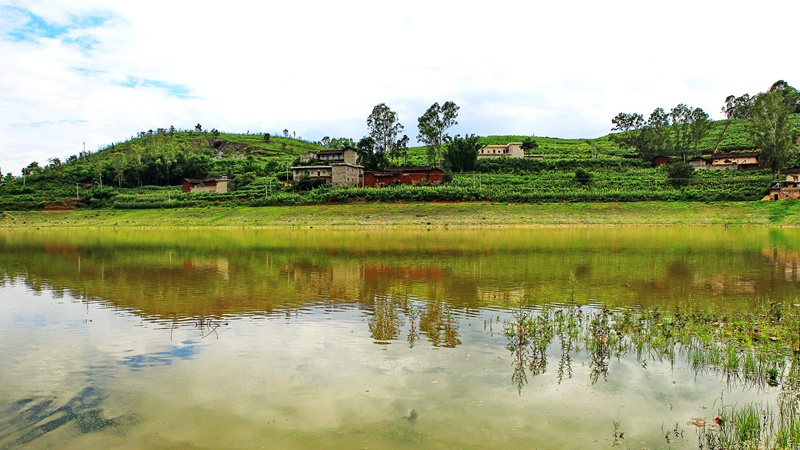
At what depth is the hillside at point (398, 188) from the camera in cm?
7150

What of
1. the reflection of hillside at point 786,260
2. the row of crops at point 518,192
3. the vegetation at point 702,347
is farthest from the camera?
the row of crops at point 518,192

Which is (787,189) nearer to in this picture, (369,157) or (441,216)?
(441,216)

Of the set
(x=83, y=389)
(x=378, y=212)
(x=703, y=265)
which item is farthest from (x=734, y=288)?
(x=378, y=212)

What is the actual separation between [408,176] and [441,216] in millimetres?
23903

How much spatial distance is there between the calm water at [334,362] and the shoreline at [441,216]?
112ft

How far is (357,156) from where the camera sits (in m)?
98.2

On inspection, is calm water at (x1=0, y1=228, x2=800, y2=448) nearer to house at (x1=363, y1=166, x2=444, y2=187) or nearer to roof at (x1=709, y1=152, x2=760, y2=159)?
house at (x1=363, y1=166, x2=444, y2=187)

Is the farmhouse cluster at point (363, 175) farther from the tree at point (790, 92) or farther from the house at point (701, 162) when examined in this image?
the tree at point (790, 92)

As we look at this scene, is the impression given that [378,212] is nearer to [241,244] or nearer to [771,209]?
[241,244]

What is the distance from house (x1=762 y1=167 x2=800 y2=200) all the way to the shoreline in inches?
275

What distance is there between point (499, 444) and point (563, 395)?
2.33m

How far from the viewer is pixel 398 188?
2963 inches

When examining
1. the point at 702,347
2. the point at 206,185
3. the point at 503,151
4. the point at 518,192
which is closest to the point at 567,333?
the point at 702,347

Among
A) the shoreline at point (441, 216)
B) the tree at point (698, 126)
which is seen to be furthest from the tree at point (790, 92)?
the shoreline at point (441, 216)
